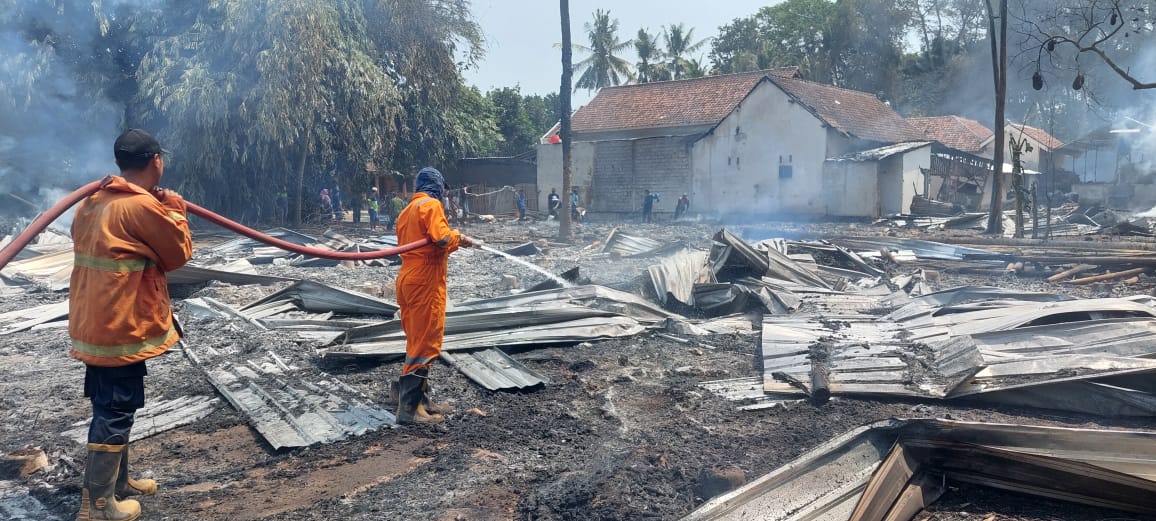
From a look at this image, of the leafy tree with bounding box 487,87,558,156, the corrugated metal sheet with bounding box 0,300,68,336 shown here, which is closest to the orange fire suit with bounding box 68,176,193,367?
the corrugated metal sheet with bounding box 0,300,68,336

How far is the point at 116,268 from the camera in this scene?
10.1 ft

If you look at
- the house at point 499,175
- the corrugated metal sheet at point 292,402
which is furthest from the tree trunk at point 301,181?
the corrugated metal sheet at point 292,402

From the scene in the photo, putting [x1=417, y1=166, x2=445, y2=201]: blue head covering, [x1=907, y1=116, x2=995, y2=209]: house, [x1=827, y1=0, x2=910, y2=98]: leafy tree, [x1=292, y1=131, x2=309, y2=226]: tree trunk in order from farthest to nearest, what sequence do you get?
[x1=827, y1=0, x2=910, y2=98]: leafy tree, [x1=907, y1=116, x2=995, y2=209]: house, [x1=292, y1=131, x2=309, y2=226]: tree trunk, [x1=417, y1=166, x2=445, y2=201]: blue head covering

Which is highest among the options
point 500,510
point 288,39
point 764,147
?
point 288,39

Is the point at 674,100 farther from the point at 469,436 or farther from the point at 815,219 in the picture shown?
the point at 469,436

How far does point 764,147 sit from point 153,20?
67.8ft

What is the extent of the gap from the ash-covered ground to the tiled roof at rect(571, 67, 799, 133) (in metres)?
27.3

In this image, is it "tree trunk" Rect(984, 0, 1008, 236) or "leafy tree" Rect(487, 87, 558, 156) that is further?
"leafy tree" Rect(487, 87, 558, 156)

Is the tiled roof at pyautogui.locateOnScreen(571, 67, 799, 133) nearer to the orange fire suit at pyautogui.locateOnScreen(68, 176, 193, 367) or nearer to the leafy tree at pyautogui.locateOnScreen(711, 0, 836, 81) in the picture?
the leafy tree at pyautogui.locateOnScreen(711, 0, 836, 81)

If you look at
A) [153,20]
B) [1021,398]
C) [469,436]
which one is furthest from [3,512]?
[153,20]

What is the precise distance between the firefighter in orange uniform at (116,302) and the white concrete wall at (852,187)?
25777 mm

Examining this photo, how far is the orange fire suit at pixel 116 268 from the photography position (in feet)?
10.0

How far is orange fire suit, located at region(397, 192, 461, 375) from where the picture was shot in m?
4.52

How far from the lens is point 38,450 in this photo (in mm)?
3916
